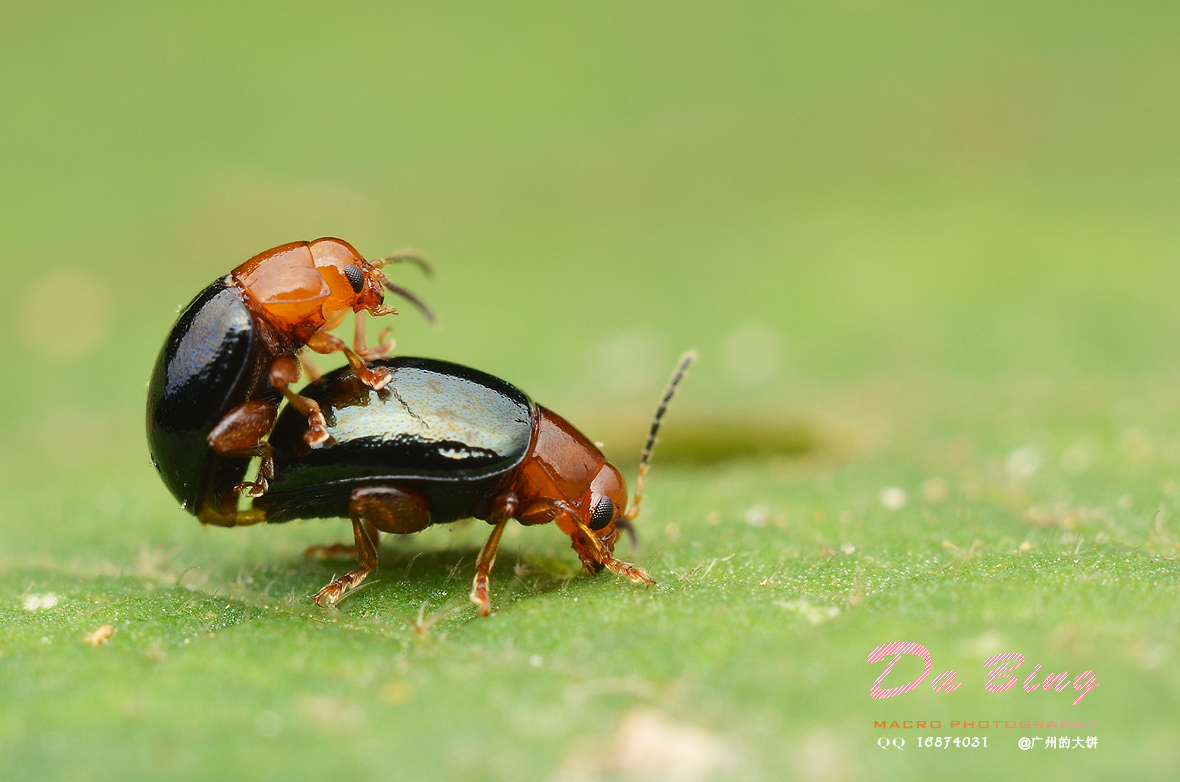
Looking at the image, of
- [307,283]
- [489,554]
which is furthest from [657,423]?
[307,283]

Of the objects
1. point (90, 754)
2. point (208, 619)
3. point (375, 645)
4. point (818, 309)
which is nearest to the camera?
point (90, 754)

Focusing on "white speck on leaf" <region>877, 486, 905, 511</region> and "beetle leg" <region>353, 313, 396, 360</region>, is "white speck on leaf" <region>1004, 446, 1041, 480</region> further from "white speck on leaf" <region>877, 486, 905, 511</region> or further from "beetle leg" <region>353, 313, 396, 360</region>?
"beetle leg" <region>353, 313, 396, 360</region>

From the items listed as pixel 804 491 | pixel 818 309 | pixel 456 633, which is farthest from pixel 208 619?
pixel 818 309

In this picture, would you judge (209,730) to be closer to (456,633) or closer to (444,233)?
(456,633)

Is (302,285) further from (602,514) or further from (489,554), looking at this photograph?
(602,514)

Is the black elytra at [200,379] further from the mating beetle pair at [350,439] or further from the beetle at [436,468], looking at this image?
the beetle at [436,468]

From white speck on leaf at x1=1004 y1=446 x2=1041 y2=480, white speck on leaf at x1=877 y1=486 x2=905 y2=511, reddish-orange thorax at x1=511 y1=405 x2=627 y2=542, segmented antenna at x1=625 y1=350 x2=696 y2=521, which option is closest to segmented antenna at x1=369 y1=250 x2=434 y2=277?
reddish-orange thorax at x1=511 y1=405 x2=627 y2=542
